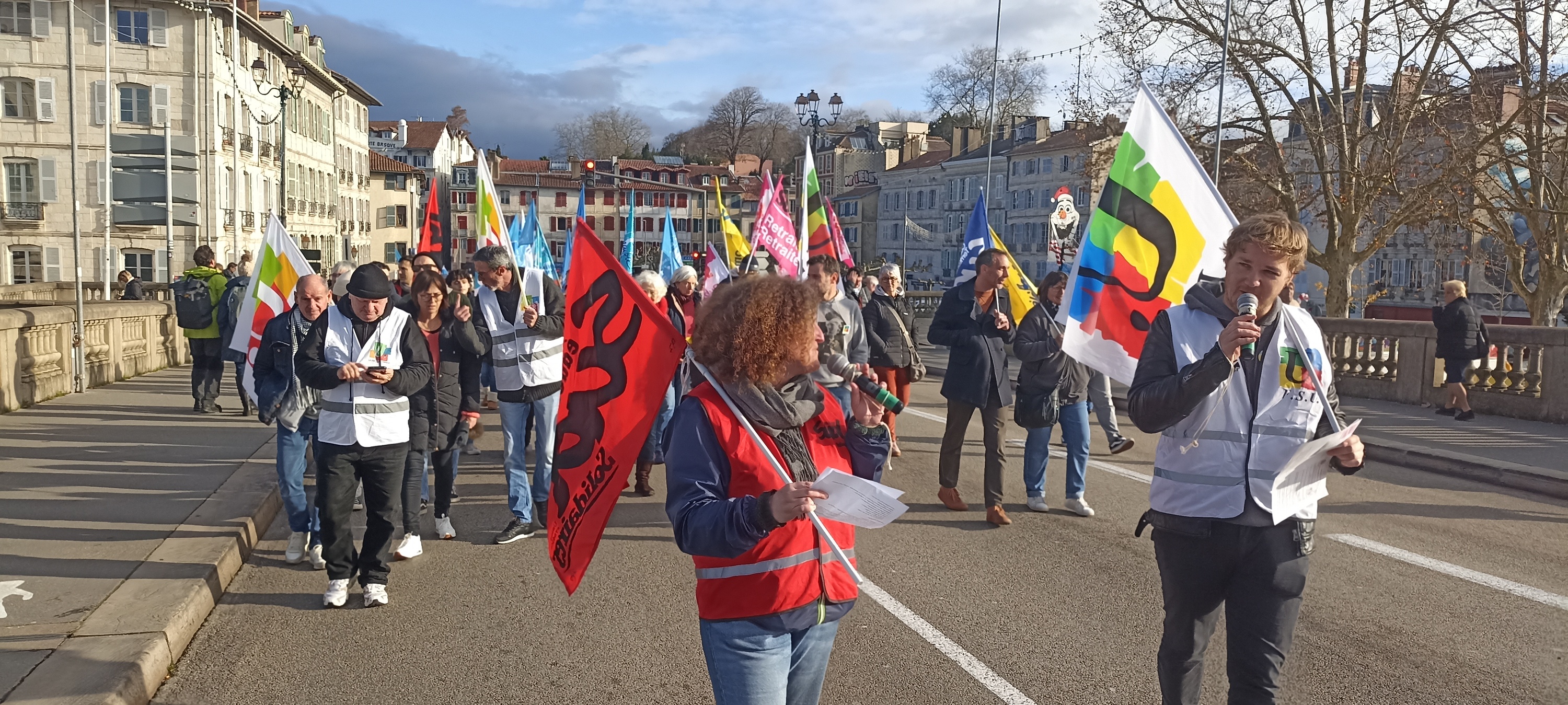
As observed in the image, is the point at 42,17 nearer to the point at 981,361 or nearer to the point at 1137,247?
the point at 981,361

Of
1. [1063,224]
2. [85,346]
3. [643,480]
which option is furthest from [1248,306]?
[1063,224]

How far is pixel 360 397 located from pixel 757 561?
11.9 feet

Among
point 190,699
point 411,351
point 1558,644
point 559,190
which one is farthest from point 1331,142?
point 559,190

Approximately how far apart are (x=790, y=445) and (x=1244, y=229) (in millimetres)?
1566

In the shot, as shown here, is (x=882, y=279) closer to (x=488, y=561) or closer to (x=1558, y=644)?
(x=488, y=561)

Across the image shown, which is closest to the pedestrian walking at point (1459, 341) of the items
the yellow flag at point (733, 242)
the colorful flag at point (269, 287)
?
the yellow flag at point (733, 242)

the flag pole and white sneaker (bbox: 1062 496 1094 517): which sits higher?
the flag pole

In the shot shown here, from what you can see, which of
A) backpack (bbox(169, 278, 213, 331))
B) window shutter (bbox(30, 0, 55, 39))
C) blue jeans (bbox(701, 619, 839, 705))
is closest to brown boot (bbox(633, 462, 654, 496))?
blue jeans (bbox(701, 619, 839, 705))

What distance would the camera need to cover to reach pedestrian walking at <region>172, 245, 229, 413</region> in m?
14.0

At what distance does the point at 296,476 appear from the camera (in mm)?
7203

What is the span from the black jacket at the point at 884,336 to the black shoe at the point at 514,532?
12.8ft

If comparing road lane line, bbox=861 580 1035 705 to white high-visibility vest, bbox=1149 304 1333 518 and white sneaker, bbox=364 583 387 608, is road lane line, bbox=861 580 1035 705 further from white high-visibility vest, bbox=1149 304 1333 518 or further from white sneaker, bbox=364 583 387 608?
white sneaker, bbox=364 583 387 608

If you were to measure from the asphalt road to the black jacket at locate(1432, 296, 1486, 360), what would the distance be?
23.3 feet

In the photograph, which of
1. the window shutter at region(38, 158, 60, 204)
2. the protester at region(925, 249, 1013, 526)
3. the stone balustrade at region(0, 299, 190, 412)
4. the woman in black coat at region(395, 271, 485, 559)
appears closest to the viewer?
the woman in black coat at region(395, 271, 485, 559)
